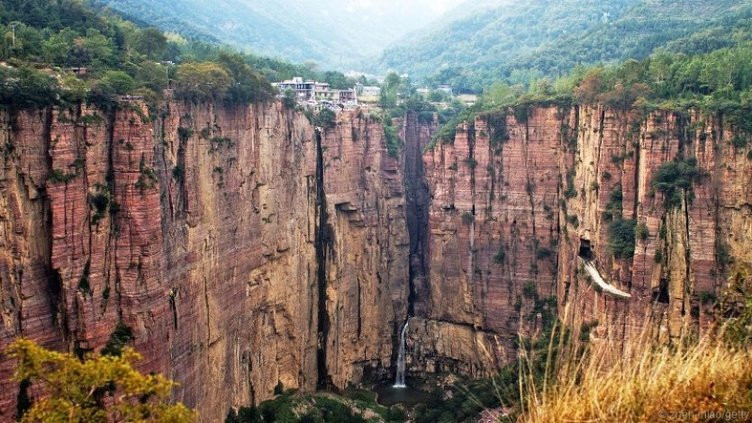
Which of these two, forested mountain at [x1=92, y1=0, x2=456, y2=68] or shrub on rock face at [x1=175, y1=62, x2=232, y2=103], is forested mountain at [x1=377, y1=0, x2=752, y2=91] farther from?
shrub on rock face at [x1=175, y1=62, x2=232, y2=103]

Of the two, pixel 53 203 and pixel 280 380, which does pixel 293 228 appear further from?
pixel 53 203

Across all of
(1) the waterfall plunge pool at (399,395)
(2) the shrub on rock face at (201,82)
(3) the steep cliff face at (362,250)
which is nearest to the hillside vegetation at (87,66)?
(2) the shrub on rock face at (201,82)

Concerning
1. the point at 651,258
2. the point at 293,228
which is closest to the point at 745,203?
the point at 651,258

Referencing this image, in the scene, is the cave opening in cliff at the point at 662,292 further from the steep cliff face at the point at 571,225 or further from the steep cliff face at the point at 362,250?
the steep cliff face at the point at 362,250

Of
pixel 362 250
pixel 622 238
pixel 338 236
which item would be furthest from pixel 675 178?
pixel 362 250

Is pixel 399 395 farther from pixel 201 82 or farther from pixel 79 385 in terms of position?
pixel 79 385

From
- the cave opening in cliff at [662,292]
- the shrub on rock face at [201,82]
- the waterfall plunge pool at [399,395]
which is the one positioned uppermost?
the shrub on rock face at [201,82]
